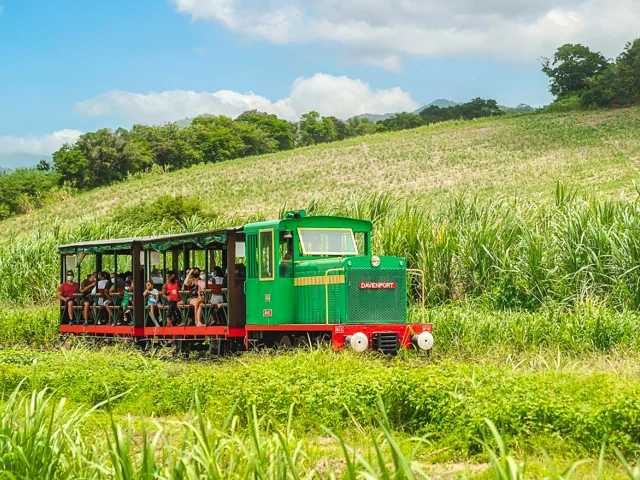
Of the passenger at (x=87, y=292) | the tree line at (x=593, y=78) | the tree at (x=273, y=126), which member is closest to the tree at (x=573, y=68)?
the tree line at (x=593, y=78)

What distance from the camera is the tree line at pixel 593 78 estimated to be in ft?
316

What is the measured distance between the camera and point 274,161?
92125mm

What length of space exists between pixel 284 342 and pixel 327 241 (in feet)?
6.76

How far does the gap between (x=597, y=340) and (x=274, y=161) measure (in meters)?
78.7

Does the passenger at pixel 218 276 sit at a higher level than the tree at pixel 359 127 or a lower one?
lower

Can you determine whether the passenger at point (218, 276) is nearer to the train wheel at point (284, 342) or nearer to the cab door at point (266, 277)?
the cab door at point (266, 277)

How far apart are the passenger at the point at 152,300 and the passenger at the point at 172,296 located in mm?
451

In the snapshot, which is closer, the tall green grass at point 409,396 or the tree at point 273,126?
the tall green grass at point 409,396

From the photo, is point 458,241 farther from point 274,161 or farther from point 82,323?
point 274,161

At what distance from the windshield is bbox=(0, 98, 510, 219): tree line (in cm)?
7041

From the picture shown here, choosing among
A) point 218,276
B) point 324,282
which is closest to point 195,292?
point 218,276

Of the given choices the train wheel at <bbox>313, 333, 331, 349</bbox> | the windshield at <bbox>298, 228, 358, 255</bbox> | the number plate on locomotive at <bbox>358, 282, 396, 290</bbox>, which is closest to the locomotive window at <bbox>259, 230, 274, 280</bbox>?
the windshield at <bbox>298, 228, 358, 255</bbox>

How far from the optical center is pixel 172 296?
19.9 metres

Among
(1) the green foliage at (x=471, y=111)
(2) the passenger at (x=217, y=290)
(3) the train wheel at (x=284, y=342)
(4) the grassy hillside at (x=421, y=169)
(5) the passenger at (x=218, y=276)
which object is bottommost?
(3) the train wheel at (x=284, y=342)
